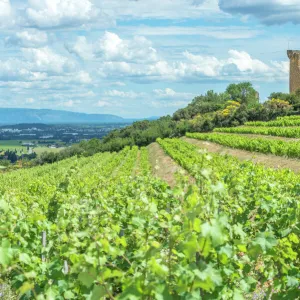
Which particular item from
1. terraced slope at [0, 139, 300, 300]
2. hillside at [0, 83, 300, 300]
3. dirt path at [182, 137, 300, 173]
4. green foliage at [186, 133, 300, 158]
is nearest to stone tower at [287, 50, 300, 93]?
green foliage at [186, 133, 300, 158]

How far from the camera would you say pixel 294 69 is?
6756 cm

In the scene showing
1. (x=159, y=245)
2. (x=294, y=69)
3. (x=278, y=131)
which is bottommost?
(x=278, y=131)

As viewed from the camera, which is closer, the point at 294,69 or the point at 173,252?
the point at 173,252

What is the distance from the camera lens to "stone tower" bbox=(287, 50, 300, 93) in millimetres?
66875

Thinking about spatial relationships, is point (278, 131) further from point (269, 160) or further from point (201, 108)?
point (201, 108)

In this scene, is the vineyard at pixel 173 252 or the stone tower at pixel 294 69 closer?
the vineyard at pixel 173 252

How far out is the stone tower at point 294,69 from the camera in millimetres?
66875

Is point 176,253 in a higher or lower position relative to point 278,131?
higher

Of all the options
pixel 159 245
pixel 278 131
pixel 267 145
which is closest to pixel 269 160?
pixel 267 145

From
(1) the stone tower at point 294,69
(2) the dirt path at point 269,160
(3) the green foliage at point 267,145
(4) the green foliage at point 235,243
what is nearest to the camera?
(4) the green foliage at point 235,243

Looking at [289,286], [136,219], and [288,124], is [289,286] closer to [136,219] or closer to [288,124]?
[136,219]

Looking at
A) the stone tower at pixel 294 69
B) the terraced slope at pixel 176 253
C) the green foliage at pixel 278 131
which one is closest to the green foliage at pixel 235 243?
the terraced slope at pixel 176 253

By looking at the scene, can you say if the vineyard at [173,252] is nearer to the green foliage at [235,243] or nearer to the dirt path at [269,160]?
the green foliage at [235,243]

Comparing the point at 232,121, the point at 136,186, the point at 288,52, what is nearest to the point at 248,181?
the point at 136,186
